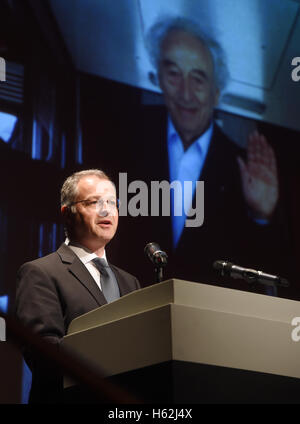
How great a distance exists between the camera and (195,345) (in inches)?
67.4

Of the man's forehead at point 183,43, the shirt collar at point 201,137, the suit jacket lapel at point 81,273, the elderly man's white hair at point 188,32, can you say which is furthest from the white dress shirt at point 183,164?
the suit jacket lapel at point 81,273

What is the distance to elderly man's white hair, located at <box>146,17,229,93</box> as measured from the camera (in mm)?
4395

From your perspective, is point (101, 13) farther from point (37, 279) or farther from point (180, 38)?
point (37, 279)

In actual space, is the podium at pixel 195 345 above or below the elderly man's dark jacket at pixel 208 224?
below

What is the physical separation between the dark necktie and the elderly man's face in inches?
78.2

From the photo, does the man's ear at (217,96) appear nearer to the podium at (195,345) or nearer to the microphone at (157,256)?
the microphone at (157,256)

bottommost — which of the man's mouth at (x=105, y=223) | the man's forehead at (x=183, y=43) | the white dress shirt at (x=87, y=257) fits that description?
the white dress shirt at (x=87, y=257)

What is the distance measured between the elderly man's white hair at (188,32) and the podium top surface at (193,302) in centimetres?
272

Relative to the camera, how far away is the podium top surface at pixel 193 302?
179 cm

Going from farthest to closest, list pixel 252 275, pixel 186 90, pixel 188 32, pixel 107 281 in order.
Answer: pixel 188 32
pixel 186 90
pixel 107 281
pixel 252 275

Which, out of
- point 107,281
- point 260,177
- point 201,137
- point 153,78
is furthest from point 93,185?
point 260,177

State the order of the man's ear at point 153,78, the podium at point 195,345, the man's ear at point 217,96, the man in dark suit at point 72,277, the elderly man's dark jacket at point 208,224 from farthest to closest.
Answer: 1. the man's ear at point 217,96
2. the man's ear at point 153,78
3. the elderly man's dark jacket at point 208,224
4. the man in dark suit at point 72,277
5. the podium at point 195,345

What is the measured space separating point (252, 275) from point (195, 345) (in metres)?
0.57

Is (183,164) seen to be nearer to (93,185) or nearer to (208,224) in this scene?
(208,224)
